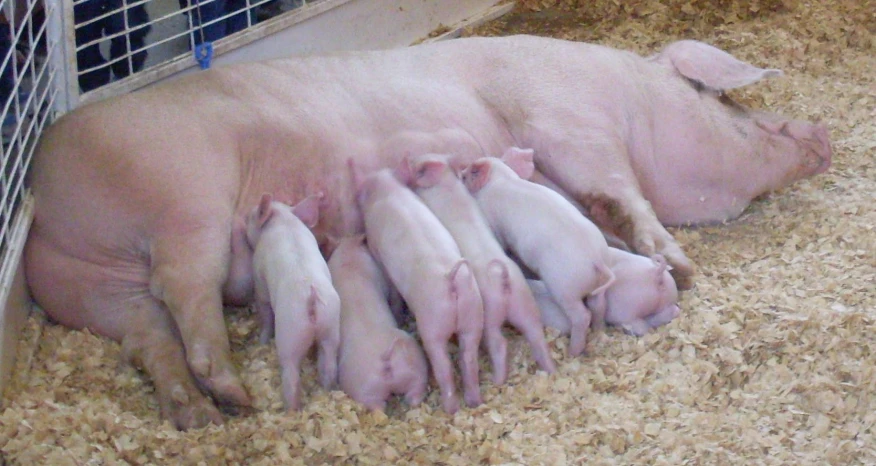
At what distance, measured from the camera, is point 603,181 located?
2871 mm

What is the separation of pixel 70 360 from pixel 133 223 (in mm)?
339

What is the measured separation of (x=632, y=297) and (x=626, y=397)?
28cm

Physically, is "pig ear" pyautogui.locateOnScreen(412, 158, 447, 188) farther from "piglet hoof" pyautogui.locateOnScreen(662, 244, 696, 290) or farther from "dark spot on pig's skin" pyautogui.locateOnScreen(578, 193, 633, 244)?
"piglet hoof" pyautogui.locateOnScreen(662, 244, 696, 290)

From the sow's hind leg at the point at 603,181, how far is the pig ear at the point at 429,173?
1.43ft

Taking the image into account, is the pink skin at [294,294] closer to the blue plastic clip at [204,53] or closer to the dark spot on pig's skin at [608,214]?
the dark spot on pig's skin at [608,214]

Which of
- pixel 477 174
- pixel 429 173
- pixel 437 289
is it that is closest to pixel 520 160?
pixel 477 174

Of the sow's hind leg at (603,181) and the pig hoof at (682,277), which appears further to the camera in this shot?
the sow's hind leg at (603,181)

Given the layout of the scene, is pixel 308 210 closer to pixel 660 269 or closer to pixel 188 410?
pixel 188 410

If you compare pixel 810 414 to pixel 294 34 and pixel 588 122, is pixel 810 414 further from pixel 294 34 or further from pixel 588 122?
pixel 294 34

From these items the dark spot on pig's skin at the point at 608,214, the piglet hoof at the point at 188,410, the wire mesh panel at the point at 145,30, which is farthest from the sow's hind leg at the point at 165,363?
the dark spot on pig's skin at the point at 608,214

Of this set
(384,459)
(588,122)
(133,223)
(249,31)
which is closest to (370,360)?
(384,459)

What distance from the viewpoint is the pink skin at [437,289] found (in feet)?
7.28

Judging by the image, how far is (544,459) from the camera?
208 centimetres

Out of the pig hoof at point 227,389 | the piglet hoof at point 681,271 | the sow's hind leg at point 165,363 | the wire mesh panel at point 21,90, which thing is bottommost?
the sow's hind leg at point 165,363
